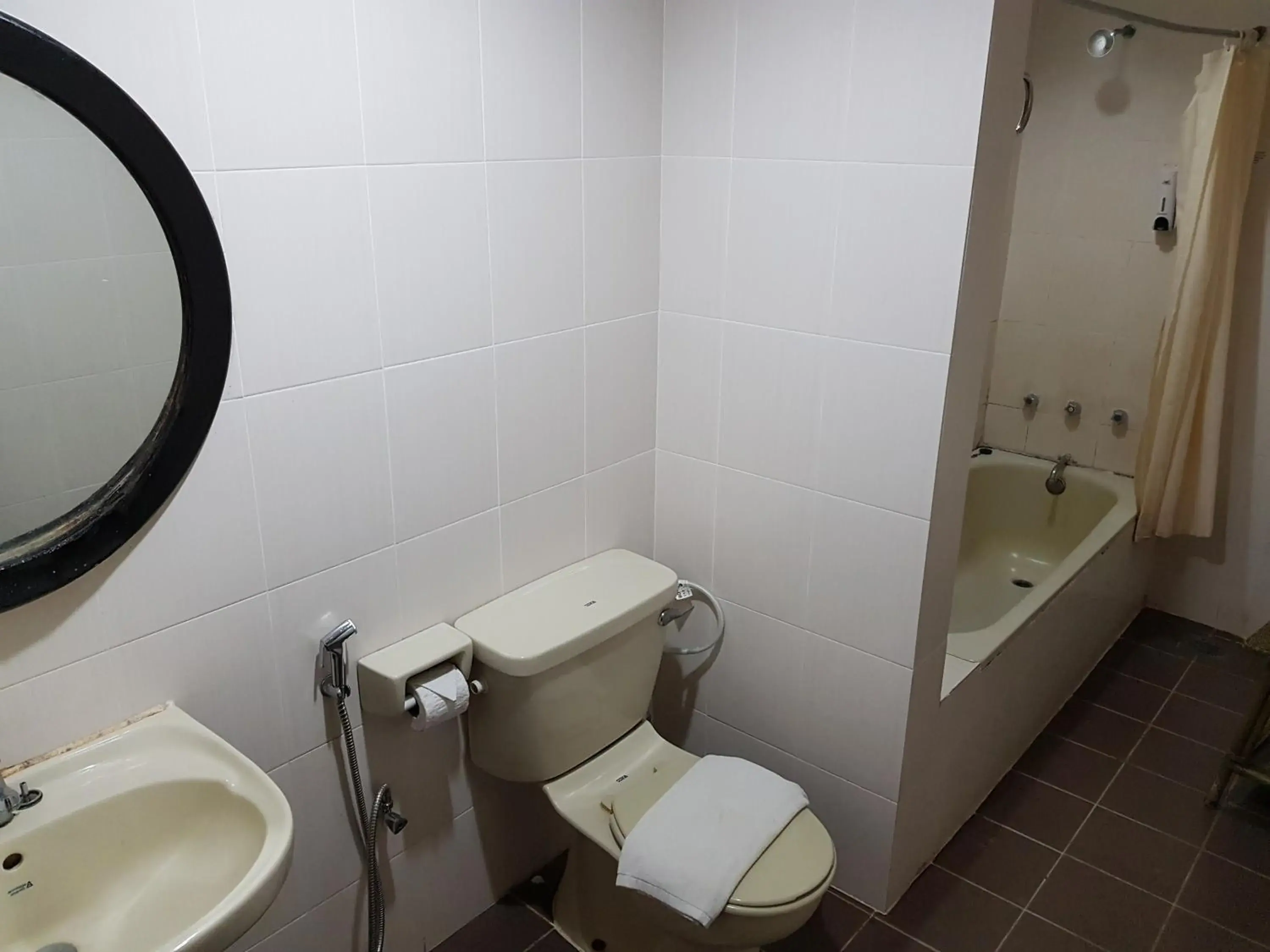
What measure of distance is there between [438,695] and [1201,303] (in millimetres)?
2347

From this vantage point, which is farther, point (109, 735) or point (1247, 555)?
point (1247, 555)

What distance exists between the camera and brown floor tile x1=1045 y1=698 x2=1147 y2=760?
8.53ft

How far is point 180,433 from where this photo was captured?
129 cm

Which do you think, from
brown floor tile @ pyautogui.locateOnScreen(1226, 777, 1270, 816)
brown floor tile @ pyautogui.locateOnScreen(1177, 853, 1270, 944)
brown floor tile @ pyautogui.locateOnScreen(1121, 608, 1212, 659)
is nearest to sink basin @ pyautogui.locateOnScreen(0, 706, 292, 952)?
brown floor tile @ pyautogui.locateOnScreen(1177, 853, 1270, 944)

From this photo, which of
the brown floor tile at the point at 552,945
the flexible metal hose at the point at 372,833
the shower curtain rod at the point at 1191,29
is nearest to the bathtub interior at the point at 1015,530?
the shower curtain rod at the point at 1191,29

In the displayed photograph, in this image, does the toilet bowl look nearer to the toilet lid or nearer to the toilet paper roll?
the toilet lid

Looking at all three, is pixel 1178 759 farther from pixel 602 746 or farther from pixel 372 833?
pixel 372 833

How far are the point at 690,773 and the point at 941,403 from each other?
2.85 ft

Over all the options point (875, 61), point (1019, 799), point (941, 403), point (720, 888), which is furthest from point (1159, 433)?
point (720, 888)

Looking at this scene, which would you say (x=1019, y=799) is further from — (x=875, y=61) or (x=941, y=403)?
(x=875, y=61)

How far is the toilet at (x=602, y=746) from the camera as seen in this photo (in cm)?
164

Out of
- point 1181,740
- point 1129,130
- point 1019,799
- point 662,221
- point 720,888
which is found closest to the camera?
point 720,888

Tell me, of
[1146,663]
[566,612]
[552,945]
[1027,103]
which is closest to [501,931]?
[552,945]

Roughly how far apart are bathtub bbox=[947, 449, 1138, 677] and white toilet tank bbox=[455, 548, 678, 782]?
1.36 meters
